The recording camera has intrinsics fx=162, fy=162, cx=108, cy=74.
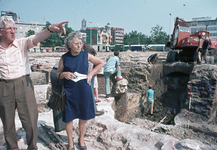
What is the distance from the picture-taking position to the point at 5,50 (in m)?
1.71

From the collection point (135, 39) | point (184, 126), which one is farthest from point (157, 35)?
point (184, 126)

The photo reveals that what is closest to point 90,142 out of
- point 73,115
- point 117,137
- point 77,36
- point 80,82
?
point 117,137

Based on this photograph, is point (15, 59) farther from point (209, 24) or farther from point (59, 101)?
point (209, 24)

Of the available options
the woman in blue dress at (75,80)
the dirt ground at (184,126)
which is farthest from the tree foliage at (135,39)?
the woman in blue dress at (75,80)

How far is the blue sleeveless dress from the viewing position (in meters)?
1.98

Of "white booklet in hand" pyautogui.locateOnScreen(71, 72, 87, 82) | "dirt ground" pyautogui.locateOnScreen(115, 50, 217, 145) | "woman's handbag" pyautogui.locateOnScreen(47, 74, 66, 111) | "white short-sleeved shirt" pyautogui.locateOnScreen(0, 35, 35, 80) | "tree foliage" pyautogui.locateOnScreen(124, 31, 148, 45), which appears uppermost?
"tree foliage" pyautogui.locateOnScreen(124, 31, 148, 45)

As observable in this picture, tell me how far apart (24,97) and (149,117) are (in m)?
6.39

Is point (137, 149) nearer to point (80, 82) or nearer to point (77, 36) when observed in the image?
point (80, 82)

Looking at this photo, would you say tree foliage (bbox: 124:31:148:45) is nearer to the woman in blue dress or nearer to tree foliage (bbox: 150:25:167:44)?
tree foliage (bbox: 150:25:167:44)

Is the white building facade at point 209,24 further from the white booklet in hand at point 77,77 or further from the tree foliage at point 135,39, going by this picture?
the white booklet in hand at point 77,77

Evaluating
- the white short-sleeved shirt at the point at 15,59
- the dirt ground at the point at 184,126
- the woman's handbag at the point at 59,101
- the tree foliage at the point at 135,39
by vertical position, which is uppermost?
the tree foliage at the point at 135,39

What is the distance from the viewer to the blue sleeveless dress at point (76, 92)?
1.98 metres

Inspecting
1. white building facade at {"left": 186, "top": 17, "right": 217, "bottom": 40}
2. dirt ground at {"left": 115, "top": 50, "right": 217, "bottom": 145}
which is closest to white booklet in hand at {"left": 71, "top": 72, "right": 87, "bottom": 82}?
dirt ground at {"left": 115, "top": 50, "right": 217, "bottom": 145}

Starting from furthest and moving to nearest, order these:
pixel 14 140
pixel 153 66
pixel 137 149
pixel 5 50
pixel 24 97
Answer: pixel 153 66 → pixel 137 149 → pixel 14 140 → pixel 24 97 → pixel 5 50
